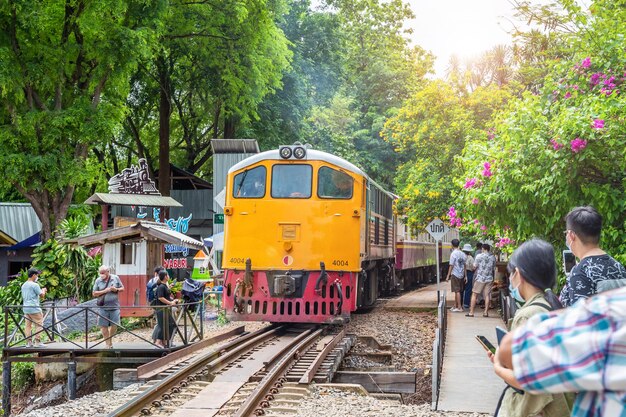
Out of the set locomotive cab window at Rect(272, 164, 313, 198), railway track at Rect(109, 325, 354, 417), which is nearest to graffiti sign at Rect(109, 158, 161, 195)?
locomotive cab window at Rect(272, 164, 313, 198)

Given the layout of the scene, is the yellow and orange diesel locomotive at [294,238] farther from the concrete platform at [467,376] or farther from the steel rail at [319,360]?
the concrete platform at [467,376]

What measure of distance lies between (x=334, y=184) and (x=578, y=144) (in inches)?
248

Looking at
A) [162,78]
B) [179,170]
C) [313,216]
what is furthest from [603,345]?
[179,170]

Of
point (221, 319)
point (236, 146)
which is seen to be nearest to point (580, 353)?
point (221, 319)

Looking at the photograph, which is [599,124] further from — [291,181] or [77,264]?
[77,264]

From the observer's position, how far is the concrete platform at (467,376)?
819 centimetres

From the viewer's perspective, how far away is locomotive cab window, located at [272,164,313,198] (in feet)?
46.4

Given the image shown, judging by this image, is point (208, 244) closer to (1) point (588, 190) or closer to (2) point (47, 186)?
(2) point (47, 186)

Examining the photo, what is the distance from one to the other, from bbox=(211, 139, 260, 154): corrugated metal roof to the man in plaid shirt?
23.2 m

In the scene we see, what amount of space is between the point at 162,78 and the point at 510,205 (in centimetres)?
2166

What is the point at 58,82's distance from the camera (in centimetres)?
2030

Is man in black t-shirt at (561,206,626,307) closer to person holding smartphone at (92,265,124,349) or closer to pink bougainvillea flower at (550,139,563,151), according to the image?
pink bougainvillea flower at (550,139,563,151)

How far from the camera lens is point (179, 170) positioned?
32000 millimetres

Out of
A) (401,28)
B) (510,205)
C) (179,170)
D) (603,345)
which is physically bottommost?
(603,345)
